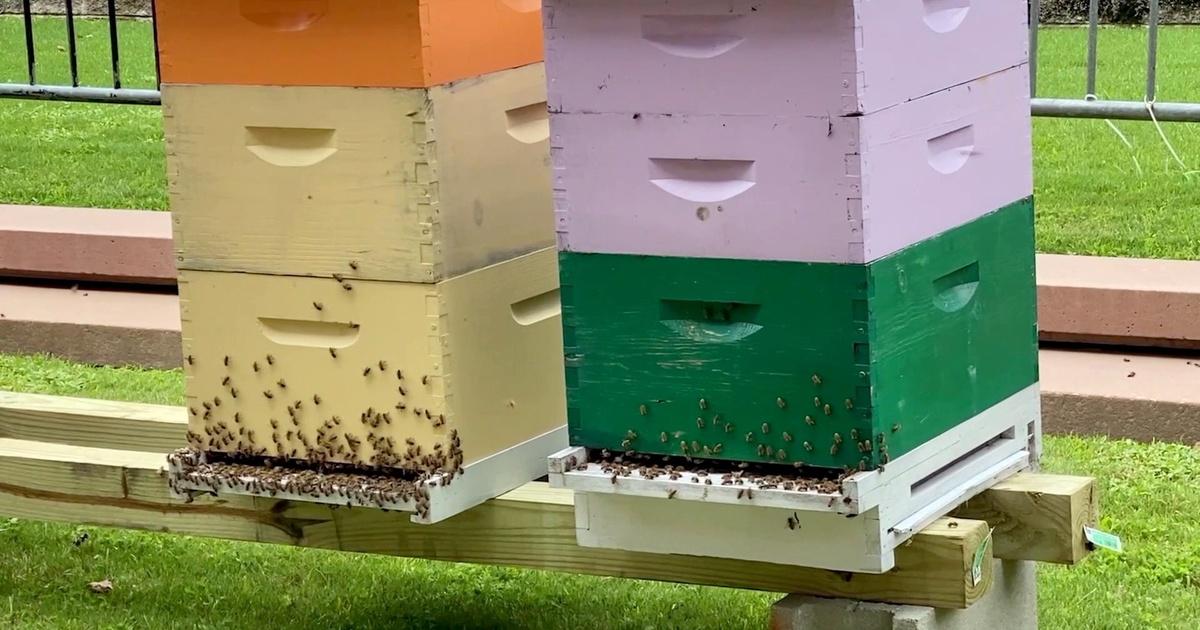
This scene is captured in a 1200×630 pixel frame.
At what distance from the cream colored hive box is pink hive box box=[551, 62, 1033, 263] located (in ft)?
1.00

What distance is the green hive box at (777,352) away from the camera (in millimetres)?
2143

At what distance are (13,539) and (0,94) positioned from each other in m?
3.56

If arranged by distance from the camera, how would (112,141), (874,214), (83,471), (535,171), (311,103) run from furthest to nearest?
(112,141) → (83,471) → (535,171) → (311,103) → (874,214)

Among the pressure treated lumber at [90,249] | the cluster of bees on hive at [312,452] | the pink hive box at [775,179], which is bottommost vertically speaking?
the cluster of bees on hive at [312,452]

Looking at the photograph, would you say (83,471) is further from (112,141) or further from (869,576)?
(112,141)

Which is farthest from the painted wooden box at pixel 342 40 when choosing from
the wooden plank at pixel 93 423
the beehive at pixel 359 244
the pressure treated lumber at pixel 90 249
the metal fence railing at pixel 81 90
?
the metal fence railing at pixel 81 90

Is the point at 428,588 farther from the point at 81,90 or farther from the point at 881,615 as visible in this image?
the point at 81,90

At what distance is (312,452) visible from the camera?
258 cm

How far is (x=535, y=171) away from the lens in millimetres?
2707

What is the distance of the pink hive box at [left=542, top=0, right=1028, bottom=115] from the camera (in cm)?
208

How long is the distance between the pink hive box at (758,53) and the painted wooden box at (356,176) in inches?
10.2

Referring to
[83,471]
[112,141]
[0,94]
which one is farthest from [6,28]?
[83,471]

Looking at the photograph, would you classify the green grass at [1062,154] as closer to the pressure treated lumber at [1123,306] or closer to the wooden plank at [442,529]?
the pressure treated lumber at [1123,306]

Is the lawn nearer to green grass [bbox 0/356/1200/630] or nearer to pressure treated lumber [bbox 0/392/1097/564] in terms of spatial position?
green grass [bbox 0/356/1200/630]
